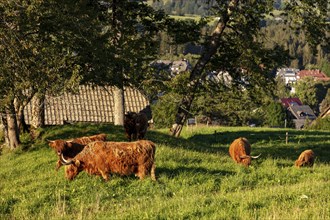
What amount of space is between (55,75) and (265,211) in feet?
31.5

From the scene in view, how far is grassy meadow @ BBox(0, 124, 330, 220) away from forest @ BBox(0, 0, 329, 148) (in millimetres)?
2707

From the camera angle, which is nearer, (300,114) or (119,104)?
(119,104)

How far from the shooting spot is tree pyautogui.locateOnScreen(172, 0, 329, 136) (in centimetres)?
2059

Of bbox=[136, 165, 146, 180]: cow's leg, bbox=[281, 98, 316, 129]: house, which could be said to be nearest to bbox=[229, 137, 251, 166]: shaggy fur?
bbox=[136, 165, 146, 180]: cow's leg

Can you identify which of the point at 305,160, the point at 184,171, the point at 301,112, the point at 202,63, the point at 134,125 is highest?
the point at 202,63

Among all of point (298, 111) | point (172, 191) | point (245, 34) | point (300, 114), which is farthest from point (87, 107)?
point (298, 111)

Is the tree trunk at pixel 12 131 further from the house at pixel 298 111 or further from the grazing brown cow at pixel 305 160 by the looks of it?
the house at pixel 298 111

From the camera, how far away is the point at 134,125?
17.1 metres

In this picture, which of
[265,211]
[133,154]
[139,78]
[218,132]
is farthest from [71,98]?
[265,211]

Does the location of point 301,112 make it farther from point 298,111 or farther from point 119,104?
point 119,104

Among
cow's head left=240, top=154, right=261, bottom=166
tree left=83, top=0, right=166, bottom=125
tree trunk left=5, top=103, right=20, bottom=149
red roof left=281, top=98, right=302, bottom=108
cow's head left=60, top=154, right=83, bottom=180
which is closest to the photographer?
cow's head left=60, top=154, right=83, bottom=180

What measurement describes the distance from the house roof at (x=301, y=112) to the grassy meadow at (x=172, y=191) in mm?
115297

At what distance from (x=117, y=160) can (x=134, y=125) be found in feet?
20.2

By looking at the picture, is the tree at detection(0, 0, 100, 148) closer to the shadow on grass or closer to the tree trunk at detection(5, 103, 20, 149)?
the tree trunk at detection(5, 103, 20, 149)
